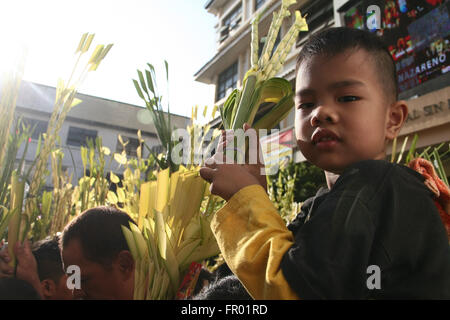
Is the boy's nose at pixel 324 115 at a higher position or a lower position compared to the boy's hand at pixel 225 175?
higher

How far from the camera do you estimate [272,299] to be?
0.41 metres

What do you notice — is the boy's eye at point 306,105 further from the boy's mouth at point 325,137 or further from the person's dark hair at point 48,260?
the person's dark hair at point 48,260

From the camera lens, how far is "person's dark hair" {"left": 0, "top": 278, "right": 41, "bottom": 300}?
1.62 feet

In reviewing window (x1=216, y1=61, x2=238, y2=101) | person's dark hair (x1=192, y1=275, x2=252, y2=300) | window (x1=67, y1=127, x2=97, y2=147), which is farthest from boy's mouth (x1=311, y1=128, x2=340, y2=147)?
window (x1=67, y1=127, x2=97, y2=147)

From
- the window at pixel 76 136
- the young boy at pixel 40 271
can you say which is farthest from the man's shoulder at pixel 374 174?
the window at pixel 76 136

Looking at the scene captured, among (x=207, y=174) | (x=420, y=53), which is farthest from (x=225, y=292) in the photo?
(x=420, y=53)

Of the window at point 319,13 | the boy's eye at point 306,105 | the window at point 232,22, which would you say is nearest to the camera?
the boy's eye at point 306,105

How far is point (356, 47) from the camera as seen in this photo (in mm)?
620

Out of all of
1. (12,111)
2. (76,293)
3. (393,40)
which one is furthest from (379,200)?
(393,40)

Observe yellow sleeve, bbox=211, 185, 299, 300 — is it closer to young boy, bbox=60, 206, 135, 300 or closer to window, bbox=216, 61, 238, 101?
young boy, bbox=60, 206, 135, 300

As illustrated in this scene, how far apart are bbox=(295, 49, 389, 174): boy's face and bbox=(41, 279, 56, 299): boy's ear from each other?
1.73 feet

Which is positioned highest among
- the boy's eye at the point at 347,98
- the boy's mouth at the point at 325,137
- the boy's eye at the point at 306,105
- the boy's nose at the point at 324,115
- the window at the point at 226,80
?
the window at the point at 226,80

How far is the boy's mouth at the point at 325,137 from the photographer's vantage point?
0.58 m
